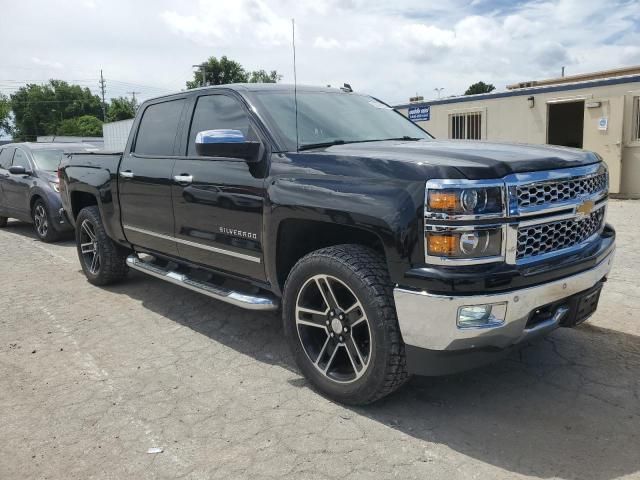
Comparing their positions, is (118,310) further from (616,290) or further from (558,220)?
(616,290)

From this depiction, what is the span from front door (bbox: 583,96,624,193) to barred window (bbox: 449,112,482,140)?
3.29 m

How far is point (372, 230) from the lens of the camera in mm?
2926

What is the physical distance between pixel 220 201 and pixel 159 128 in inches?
55.6

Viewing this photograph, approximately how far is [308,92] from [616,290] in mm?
3428

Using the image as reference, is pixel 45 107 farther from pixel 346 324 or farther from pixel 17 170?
pixel 346 324

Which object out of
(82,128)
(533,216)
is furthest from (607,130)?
Result: (82,128)

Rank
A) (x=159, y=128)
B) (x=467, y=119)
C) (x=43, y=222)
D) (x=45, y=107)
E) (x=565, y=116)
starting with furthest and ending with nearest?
(x=45, y=107), (x=565, y=116), (x=467, y=119), (x=43, y=222), (x=159, y=128)

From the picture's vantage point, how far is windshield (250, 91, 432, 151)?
3.82 metres

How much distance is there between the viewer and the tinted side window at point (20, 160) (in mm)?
9753

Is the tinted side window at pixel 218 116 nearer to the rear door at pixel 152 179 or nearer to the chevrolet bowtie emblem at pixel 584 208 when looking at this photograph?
the rear door at pixel 152 179

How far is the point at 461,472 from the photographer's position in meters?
2.64

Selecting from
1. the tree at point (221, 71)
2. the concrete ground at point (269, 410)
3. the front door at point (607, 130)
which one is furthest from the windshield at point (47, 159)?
the tree at point (221, 71)

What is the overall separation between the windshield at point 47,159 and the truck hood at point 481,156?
758 cm

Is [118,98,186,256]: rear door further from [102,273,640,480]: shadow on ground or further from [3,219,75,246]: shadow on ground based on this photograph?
[3,219,75,246]: shadow on ground
